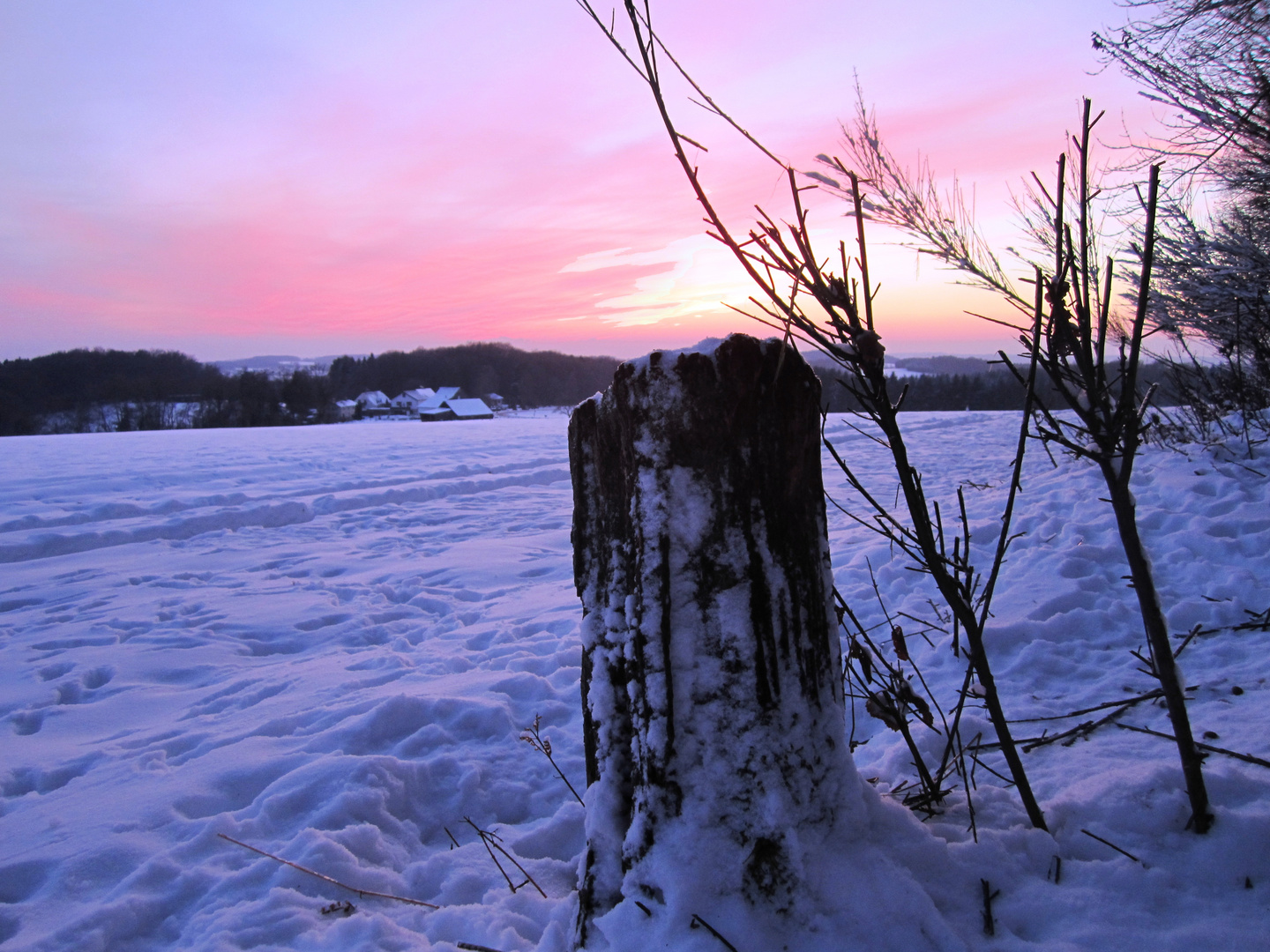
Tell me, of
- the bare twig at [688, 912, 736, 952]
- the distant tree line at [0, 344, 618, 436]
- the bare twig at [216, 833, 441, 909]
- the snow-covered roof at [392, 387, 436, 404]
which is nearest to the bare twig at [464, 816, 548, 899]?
the bare twig at [216, 833, 441, 909]

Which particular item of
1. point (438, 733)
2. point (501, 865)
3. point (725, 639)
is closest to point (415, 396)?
point (438, 733)

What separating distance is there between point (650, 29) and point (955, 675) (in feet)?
9.89

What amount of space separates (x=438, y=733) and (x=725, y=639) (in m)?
1.86

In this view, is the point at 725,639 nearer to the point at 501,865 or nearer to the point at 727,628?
the point at 727,628

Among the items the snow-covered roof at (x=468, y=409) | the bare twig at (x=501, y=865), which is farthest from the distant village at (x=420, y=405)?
the bare twig at (x=501, y=865)

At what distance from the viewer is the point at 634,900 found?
1330 mm

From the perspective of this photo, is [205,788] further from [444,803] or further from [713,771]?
[713,771]

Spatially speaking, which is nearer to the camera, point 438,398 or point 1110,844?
point 1110,844

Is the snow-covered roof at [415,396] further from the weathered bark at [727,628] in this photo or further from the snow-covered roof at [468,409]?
the weathered bark at [727,628]

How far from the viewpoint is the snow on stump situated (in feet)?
4.37

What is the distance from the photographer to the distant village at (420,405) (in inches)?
1743

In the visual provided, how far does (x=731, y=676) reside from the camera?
4.57 ft

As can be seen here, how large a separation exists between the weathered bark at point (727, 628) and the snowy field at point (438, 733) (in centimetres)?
20

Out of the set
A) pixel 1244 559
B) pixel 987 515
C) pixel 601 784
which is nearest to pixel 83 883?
pixel 601 784
